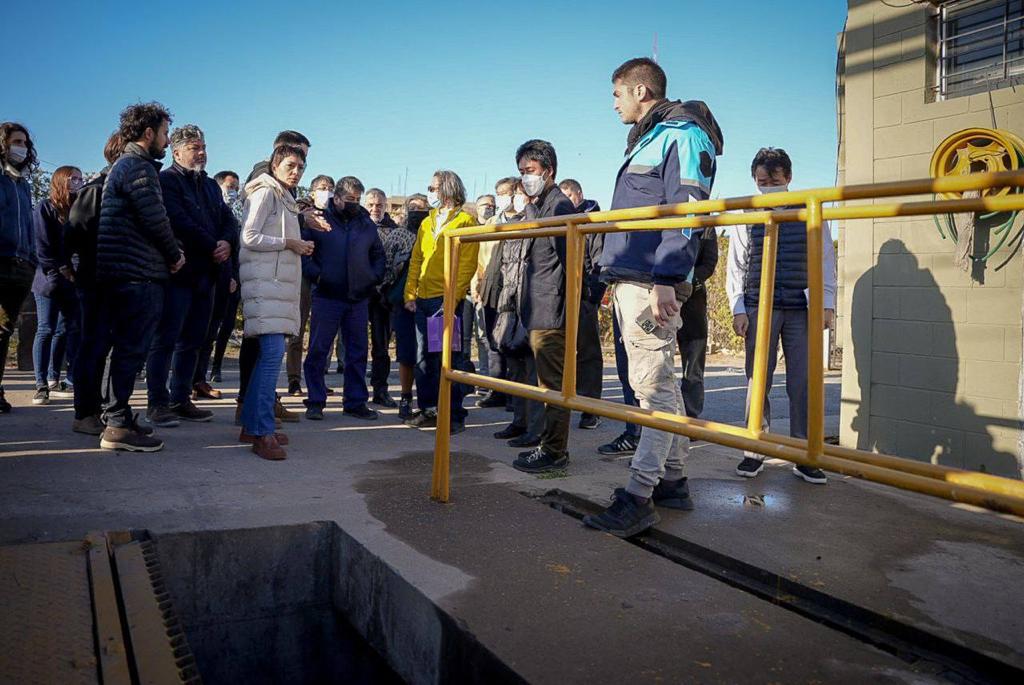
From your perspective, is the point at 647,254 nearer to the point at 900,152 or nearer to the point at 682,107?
the point at 682,107

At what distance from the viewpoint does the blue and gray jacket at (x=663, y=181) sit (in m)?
3.21

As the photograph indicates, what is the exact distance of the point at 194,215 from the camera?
18.4ft

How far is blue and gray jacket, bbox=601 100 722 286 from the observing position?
3.21 m

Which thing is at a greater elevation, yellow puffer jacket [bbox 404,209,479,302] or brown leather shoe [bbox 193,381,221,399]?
yellow puffer jacket [bbox 404,209,479,302]

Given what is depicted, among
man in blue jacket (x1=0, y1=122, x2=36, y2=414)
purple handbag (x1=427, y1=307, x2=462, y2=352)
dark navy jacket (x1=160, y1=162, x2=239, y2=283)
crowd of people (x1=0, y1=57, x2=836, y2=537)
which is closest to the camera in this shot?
crowd of people (x1=0, y1=57, x2=836, y2=537)

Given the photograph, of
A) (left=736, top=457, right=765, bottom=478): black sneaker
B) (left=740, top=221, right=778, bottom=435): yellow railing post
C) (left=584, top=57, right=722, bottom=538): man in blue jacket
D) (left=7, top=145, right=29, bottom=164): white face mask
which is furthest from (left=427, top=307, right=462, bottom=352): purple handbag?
(left=740, top=221, right=778, bottom=435): yellow railing post

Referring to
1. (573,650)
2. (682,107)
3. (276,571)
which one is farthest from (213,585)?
(682,107)

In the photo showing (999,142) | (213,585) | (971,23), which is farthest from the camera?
(971,23)

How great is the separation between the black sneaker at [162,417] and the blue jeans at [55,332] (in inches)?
63.9

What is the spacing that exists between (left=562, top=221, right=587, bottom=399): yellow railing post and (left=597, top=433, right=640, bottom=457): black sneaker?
1960 millimetres

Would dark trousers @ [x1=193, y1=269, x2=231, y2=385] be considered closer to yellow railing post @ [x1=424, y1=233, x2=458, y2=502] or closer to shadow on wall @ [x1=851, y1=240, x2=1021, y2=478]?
yellow railing post @ [x1=424, y1=233, x2=458, y2=502]

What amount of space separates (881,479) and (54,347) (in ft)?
22.9

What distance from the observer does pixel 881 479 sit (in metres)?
2.10

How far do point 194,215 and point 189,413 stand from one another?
55.5 inches
